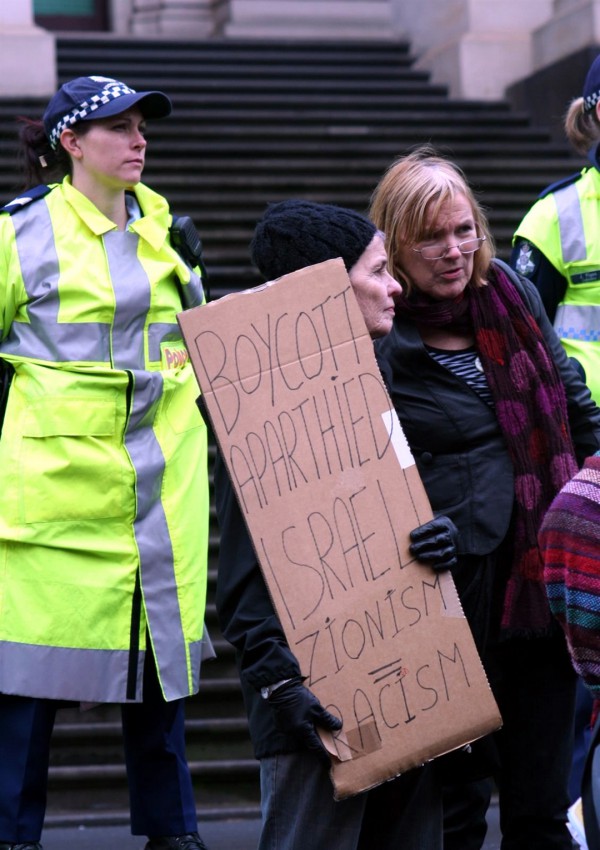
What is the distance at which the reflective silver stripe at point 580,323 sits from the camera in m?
4.67

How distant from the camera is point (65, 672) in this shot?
4.30 m

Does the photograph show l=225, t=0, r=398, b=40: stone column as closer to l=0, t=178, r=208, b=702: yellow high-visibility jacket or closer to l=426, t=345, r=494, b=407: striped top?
l=0, t=178, r=208, b=702: yellow high-visibility jacket

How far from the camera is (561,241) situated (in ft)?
15.4

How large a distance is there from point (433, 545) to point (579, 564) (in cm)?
39

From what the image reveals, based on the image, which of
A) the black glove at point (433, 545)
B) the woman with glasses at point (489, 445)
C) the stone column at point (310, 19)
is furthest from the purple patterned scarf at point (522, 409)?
the stone column at point (310, 19)

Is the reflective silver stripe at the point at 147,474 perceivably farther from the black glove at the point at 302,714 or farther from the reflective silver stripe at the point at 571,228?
the black glove at the point at 302,714

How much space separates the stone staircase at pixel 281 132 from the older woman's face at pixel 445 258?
298cm

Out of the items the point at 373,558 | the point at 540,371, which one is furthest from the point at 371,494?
the point at 540,371

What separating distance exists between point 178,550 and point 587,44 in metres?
6.51

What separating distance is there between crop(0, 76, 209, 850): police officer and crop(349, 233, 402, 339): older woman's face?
1284 millimetres

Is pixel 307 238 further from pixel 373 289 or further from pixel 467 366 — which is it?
pixel 467 366

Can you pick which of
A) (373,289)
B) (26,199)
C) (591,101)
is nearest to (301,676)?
(373,289)

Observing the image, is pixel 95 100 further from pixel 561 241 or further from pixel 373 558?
pixel 373 558

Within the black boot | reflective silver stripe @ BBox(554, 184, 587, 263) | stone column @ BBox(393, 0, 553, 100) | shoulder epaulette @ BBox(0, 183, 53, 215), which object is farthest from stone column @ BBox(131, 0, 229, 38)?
the black boot
